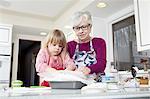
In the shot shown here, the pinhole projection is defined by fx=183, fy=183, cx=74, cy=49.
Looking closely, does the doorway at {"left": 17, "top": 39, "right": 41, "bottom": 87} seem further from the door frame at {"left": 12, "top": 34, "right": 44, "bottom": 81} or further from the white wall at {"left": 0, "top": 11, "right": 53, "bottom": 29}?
the white wall at {"left": 0, "top": 11, "right": 53, "bottom": 29}

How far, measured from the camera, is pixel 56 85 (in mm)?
760

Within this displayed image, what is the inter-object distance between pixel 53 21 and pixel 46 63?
9.46 feet

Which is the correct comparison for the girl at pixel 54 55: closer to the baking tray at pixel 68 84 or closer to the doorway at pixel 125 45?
the baking tray at pixel 68 84

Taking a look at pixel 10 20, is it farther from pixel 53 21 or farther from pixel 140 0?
pixel 140 0

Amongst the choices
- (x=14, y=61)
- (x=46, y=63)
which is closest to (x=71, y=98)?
(x=46, y=63)

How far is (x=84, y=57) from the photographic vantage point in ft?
4.01

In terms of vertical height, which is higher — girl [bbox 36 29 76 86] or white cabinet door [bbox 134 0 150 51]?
white cabinet door [bbox 134 0 150 51]

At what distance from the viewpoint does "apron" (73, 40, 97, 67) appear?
1201mm

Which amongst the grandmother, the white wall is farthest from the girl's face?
the white wall

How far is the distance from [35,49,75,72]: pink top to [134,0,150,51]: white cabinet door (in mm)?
996

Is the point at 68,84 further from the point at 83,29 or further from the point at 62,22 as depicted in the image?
the point at 62,22

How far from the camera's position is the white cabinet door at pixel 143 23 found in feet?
5.94

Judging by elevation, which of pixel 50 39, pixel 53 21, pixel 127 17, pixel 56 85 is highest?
pixel 53 21

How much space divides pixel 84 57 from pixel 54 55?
23 centimetres
